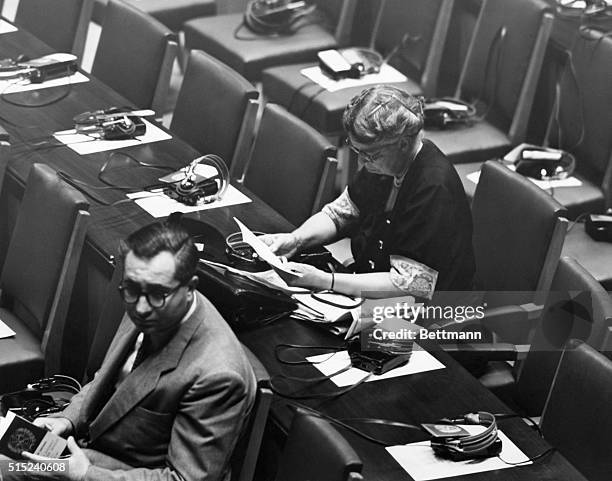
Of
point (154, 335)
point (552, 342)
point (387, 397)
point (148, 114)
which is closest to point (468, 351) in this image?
point (552, 342)

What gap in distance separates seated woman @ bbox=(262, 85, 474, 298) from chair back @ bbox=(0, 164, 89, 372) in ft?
2.24

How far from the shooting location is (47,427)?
10.1ft

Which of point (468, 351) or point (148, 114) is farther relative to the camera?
point (148, 114)

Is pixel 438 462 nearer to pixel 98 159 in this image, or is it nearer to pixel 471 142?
pixel 98 159

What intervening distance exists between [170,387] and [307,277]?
0.76 m

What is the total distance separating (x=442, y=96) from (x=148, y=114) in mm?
1908

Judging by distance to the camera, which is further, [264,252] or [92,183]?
[92,183]

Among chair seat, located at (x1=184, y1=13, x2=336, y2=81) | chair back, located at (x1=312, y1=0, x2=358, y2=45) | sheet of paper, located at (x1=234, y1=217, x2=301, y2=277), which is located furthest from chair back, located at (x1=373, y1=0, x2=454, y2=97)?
sheet of paper, located at (x1=234, y1=217, x2=301, y2=277)

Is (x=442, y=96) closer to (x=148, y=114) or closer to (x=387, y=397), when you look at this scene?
(x=148, y=114)

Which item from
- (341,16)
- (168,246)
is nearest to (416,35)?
(341,16)

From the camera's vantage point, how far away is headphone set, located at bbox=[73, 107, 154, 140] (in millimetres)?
4445

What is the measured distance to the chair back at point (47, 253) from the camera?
11.8 ft

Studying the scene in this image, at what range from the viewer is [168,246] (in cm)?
287

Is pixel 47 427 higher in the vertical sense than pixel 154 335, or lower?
lower
